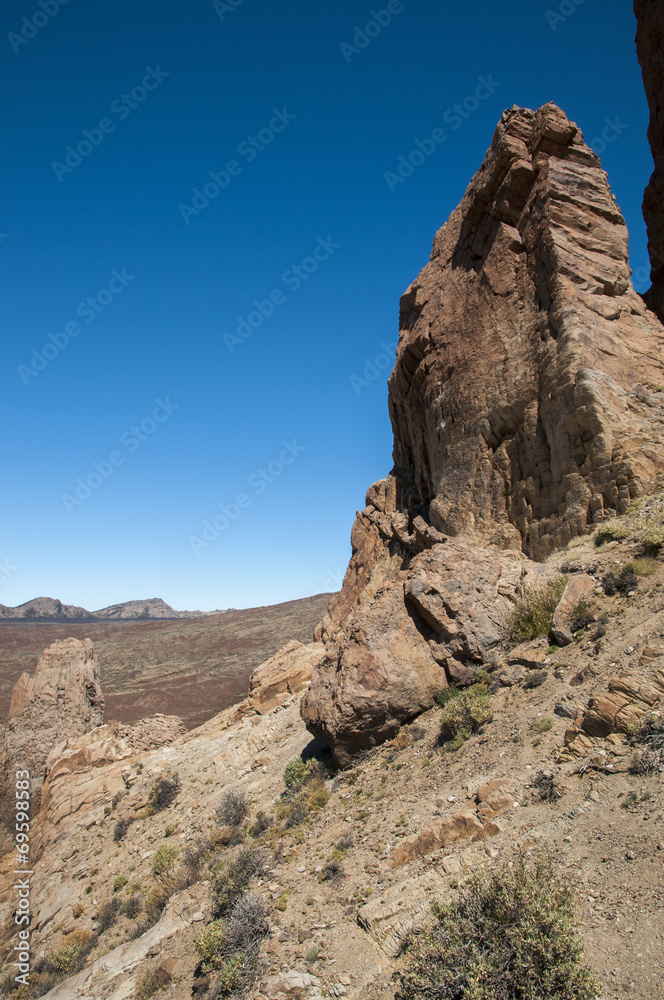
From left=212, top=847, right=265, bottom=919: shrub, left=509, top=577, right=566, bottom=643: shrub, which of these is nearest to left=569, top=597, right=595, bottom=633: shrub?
left=509, top=577, right=566, bottom=643: shrub

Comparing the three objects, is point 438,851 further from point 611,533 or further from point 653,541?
point 611,533

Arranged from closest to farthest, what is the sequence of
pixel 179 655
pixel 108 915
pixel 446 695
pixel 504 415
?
pixel 446 695 → pixel 108 915 → pixel 504 415 → pixel 179 655

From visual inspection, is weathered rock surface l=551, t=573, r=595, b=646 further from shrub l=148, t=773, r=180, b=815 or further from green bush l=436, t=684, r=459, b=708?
shrub l=148, t=773, r=180, b=815

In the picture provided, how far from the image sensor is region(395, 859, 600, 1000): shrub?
381 centimetres

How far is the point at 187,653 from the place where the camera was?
80500 millimetres

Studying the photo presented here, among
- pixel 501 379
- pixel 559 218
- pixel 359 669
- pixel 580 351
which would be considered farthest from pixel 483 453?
pixel 359 669

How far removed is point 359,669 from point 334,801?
2.55 m

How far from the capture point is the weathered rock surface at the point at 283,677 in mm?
22219

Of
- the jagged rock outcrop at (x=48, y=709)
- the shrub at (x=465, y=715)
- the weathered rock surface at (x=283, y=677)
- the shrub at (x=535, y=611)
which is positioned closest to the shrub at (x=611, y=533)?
the shrub at (x=535, y=611)

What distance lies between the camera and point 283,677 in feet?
75.3

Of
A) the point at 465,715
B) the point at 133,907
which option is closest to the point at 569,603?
the point at 465,715

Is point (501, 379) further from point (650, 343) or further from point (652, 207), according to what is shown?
point (652, 207)

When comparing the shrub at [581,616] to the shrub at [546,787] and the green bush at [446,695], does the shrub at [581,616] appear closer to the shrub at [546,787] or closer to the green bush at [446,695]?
Answer: the green bush at [446,695]

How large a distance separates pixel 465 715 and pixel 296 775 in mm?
5205
